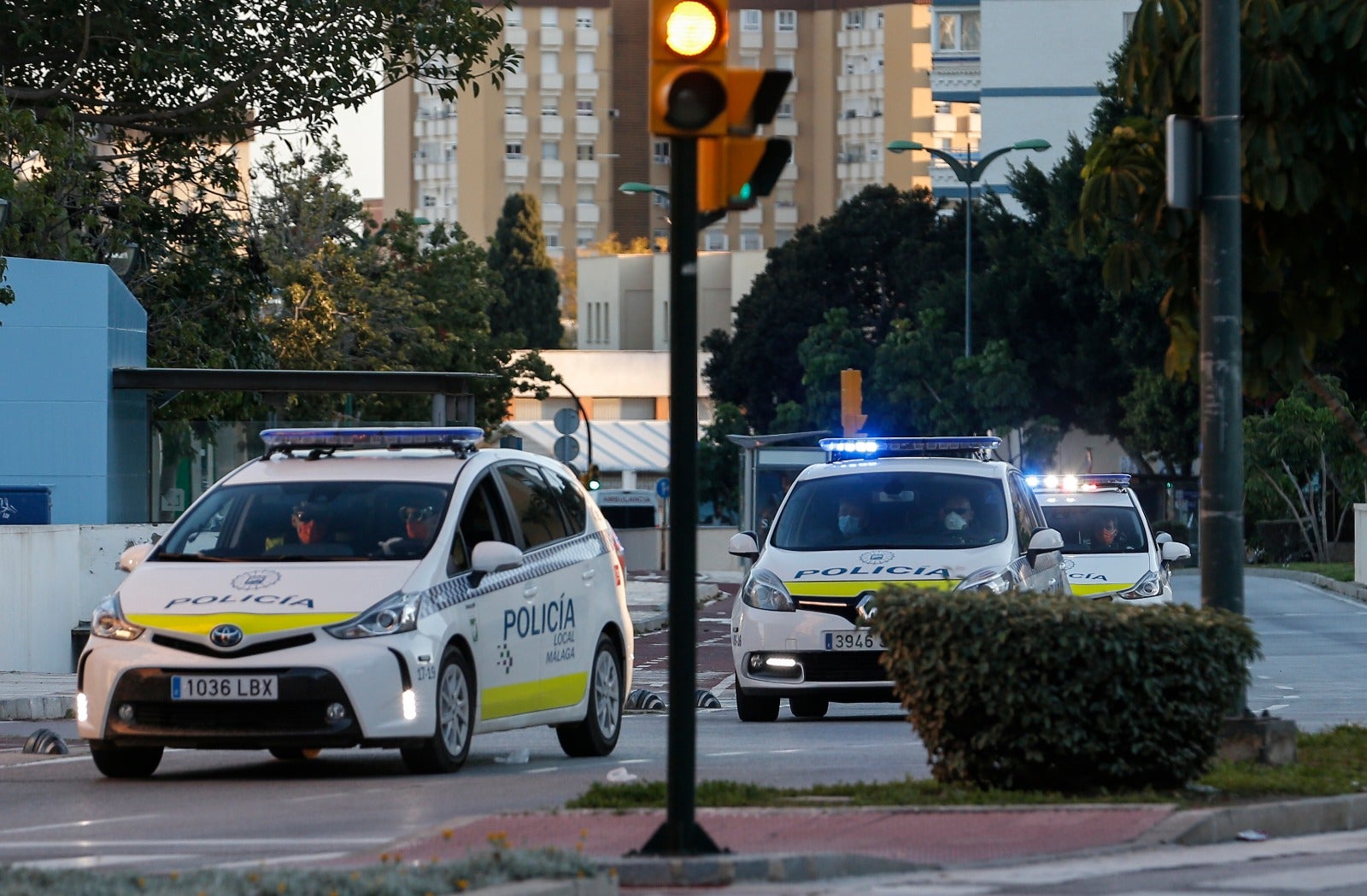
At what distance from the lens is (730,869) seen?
761 centimetres

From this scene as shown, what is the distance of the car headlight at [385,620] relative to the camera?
11195 millimetres

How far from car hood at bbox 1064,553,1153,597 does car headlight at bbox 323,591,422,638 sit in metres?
11.9

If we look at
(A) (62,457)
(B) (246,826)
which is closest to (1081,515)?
(A) (62,457)

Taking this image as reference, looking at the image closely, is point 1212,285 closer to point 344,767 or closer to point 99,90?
point 344,767

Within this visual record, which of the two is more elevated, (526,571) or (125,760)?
(526,571)

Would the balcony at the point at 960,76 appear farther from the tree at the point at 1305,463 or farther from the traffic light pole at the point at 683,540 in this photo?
the traffic light pole at the point at 683,540

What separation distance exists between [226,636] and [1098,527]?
45.8 ft

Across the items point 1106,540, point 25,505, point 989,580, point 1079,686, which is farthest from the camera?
point 25,505

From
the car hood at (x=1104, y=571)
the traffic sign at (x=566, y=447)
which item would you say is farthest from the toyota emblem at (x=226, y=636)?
the traffic sign at (x=566, y=447)

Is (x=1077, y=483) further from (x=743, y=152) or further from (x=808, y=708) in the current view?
(x=743, y=152)

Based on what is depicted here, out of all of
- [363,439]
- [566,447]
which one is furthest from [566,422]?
[363,439]

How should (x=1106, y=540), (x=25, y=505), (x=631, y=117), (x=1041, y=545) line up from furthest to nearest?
(x=631, y=117) < (x=25, y=505) < (x=1106, y=540) < (x=1041, y=545)

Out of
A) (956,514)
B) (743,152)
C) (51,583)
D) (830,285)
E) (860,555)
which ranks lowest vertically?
(51,583)

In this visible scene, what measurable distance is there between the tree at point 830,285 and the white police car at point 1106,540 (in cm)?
5429
